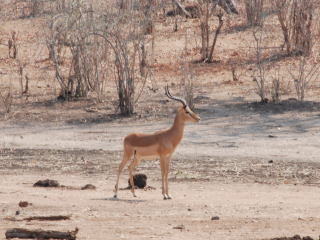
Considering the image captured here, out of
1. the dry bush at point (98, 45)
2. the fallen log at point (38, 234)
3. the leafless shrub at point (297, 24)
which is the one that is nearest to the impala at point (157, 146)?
the fallen log at point (38, 234)

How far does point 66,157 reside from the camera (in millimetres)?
17406

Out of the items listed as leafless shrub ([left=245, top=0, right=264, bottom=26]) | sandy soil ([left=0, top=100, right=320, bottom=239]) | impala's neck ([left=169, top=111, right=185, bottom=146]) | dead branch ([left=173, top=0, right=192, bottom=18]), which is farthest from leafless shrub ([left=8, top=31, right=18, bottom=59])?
impala's neck ([left=169, top=111, right=185, bottom=146])

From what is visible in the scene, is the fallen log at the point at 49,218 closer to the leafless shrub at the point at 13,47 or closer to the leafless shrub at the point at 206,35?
the leafless shrub at the point at 206,35

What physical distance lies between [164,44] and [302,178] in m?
11.8

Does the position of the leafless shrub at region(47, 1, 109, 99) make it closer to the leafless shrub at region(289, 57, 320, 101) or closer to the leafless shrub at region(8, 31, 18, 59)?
the leafless shrub at region(8, 31, 18, 59)

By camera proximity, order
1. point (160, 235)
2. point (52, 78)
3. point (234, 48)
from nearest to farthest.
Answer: point (160, 235) → point (52, 78) → point (234, 48)

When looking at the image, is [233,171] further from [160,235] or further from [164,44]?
[164,44]

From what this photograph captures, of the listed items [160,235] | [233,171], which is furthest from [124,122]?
[160,235]

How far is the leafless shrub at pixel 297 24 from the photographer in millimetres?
23750

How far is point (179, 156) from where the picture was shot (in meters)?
17.4

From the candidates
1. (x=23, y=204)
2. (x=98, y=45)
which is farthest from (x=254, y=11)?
(x=23, y=204)

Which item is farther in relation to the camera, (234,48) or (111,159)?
(234,48)

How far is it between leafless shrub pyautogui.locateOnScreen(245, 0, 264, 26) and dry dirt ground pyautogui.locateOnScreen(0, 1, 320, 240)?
357 millimetres

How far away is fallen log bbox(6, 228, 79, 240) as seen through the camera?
10579mm
